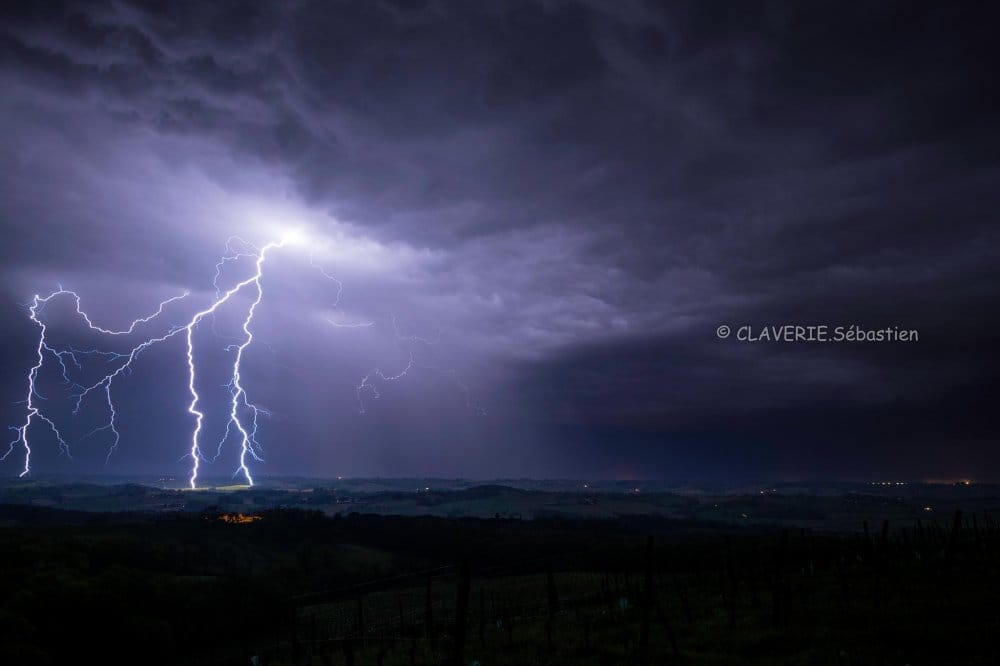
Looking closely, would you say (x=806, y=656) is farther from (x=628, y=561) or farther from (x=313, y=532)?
(x=313, y=532)

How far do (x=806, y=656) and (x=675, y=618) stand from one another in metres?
11.3

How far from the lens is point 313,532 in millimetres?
126938

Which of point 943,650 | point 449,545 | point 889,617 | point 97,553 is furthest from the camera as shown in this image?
point 449,545

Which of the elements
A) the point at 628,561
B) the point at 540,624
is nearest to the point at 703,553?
the point at 628,561

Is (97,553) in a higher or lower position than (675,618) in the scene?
lower

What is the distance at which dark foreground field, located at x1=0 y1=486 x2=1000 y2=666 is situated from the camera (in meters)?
18.9

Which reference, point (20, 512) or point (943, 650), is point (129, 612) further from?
point (20, 512)

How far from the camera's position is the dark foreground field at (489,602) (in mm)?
18938

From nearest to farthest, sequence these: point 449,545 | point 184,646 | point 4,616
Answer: point 4,616
point 184,646
point 449,545

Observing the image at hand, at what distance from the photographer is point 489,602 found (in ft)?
192

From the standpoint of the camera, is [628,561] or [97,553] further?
[628,561]

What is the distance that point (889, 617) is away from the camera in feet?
66.2

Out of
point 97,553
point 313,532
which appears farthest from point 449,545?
point 97,553

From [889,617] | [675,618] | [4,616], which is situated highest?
[889,617]
